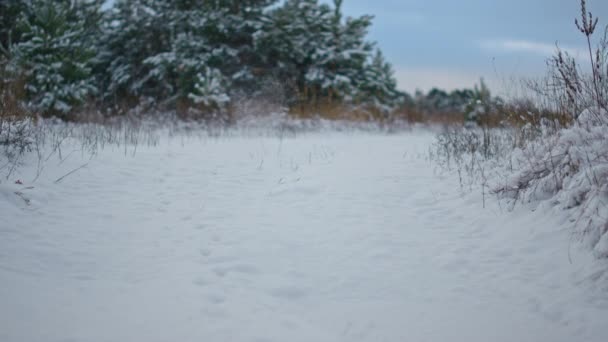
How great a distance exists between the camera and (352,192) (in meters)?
5.08

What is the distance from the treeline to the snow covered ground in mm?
9510

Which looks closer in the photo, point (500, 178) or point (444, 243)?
point (444, 243)

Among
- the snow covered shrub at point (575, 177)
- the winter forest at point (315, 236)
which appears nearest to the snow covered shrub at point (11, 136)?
the winter forest at point (315, 236)

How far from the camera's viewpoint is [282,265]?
3.18 meters

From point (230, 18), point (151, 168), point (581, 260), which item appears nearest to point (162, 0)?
point (230, 18)

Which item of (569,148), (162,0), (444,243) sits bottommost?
(444,243)

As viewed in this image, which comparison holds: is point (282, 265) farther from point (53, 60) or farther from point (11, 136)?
point (53, 60)

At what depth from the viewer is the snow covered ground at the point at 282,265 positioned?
7.77 feet

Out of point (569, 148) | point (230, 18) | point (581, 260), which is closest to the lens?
point (581, 260)

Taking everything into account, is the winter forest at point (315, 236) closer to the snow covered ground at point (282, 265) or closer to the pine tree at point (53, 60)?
the snow covered ground at point (282, 265)

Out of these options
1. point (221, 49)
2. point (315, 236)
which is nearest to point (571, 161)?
point (315, 236)

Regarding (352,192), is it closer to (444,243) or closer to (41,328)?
(444,243)

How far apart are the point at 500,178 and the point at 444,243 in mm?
1544

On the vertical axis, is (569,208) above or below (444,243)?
above
